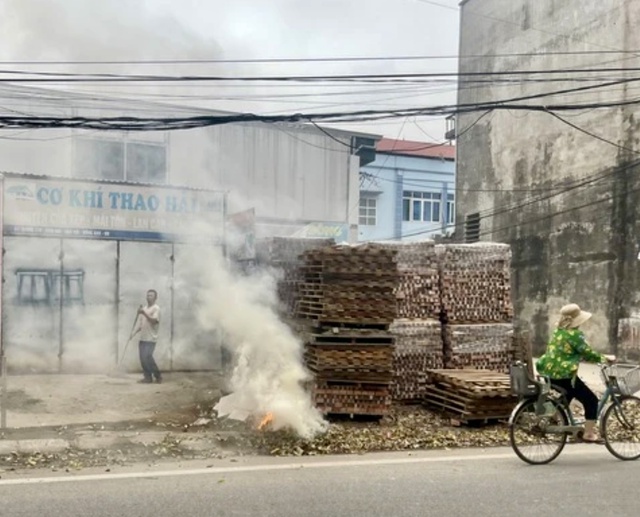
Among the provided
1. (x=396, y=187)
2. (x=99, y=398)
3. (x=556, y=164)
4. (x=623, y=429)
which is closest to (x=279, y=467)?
(x=623, y=429)

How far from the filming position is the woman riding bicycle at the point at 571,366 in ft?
21.7

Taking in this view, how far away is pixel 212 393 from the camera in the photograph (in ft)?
32.6

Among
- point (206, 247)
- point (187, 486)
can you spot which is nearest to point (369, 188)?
point (206, 247)

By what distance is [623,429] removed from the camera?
21.5 feet

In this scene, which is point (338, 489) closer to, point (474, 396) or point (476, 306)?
point (474, 396)

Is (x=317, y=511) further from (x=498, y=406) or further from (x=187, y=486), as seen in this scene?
(x=498, y=406)

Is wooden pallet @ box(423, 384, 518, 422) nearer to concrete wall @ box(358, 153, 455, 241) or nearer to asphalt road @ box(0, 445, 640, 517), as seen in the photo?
asphalt road @ box(0, 445, 640, 517)

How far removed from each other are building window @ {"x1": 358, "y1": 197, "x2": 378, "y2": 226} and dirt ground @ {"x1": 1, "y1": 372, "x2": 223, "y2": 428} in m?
→ 20.3

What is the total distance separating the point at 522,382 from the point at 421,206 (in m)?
27.6

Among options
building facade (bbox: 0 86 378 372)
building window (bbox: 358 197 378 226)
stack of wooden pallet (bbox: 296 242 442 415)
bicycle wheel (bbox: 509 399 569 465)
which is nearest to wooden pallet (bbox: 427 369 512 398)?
stack of wooden pallet (bbox: 296 242 442 415)

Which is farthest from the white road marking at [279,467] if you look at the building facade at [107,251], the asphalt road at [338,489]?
the building facade at [107,251]

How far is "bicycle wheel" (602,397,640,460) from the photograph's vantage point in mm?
6461

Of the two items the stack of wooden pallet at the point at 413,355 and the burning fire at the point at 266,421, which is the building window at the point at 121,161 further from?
the burning fire at the point at 266,421

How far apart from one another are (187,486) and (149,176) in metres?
8.19
